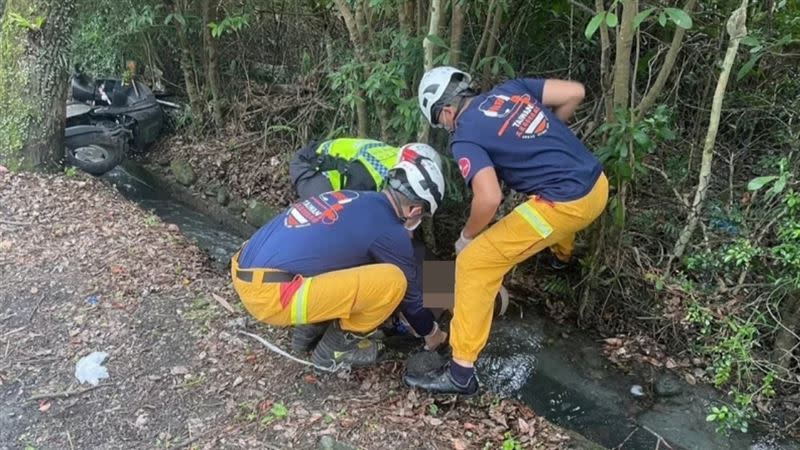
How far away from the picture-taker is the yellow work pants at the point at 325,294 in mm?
3174

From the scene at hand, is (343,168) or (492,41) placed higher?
(492,41)

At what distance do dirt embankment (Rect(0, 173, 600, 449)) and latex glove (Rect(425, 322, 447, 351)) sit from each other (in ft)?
0.71

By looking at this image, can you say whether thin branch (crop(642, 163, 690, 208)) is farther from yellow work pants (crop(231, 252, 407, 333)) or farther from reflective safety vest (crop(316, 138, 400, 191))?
yellow work pants (crop(231, 252, 407, 333))

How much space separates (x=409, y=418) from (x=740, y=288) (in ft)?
7.01

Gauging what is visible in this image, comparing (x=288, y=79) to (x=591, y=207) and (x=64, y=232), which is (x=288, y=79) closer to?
(x=64, y=232)

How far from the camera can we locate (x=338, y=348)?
3.49 meters

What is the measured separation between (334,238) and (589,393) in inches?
79.9

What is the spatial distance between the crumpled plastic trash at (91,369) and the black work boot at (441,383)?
1.63 m

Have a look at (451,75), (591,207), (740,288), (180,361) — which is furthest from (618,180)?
(180,361)

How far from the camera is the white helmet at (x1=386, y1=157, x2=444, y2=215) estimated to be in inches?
130

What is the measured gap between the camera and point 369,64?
4.70 metres

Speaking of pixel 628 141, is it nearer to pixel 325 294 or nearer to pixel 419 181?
pixel 419 181

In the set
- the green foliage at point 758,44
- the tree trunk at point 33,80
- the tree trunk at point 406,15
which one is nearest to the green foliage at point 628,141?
the green foliage at point 758,44

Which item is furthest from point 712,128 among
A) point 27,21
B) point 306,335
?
point 27,21
